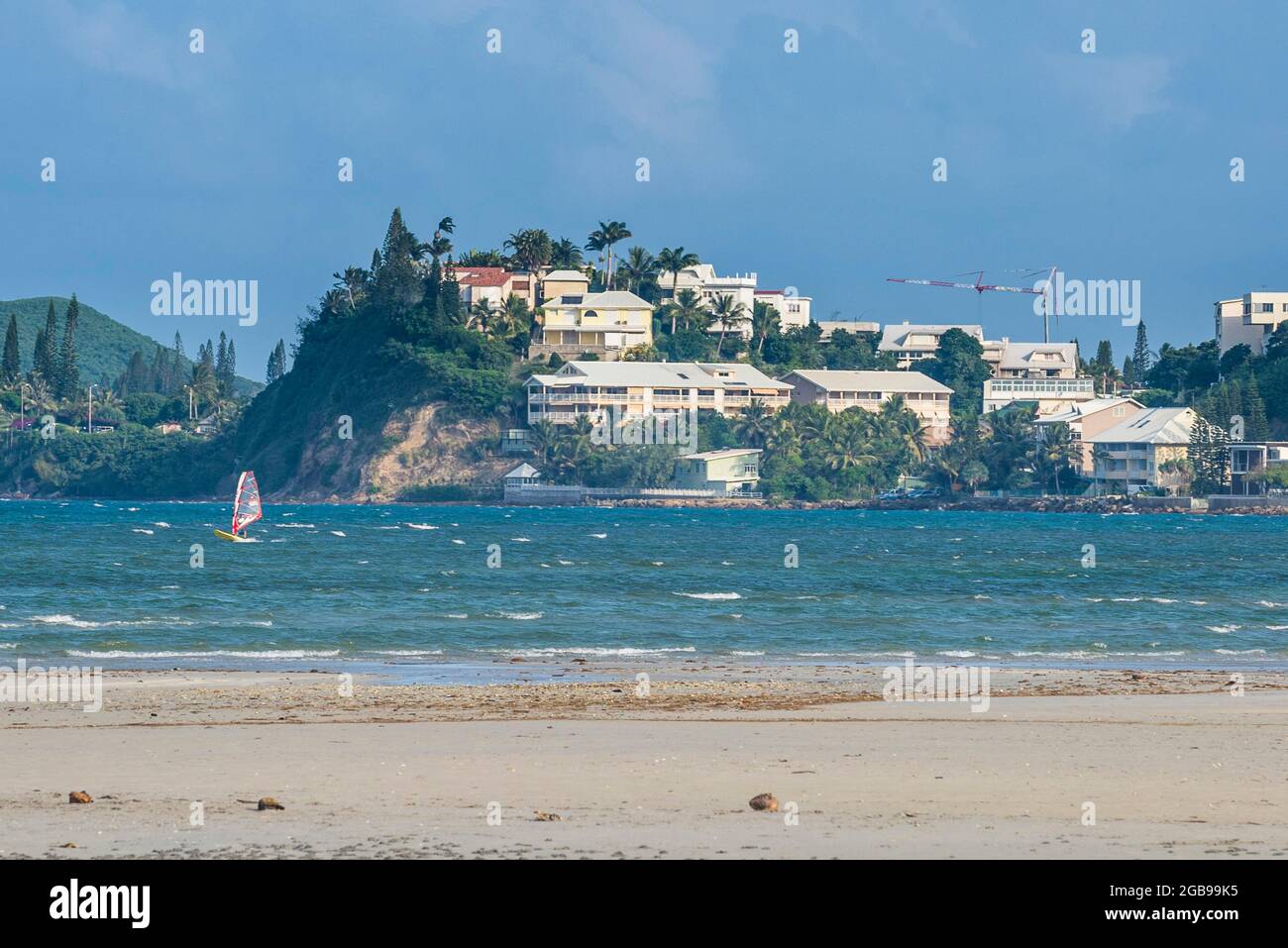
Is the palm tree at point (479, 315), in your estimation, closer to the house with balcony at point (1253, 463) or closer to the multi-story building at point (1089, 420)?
the multi-story building at point (1089, 420)

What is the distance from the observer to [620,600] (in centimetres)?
4781

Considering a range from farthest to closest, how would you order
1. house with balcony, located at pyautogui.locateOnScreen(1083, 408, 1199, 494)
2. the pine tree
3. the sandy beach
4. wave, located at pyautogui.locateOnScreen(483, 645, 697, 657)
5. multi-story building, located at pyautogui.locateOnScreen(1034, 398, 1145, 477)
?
multi-story building, located at pyautogui.locateOnScreen(1034, 398, 1145, 477), the pine tree, house with balcony, located at pyautogui.locateOnScreen(1083, 408, 1199, 494), wave, located at pyautogui.locateOnScreen(483, 645, 697, 657), the sandy beach

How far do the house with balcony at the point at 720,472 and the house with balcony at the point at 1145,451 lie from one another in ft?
121

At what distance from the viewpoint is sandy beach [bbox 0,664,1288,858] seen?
12.8 meters

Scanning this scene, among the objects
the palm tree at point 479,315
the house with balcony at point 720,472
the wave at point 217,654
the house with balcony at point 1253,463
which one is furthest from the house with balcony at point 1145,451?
the wave at point 217,654

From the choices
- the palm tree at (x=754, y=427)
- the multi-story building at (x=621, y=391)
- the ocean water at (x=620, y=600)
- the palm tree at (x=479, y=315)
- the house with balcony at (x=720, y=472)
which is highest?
the palm tree at (x=479, y=315)

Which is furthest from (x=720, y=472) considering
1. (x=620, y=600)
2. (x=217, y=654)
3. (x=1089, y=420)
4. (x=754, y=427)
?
(x=217, y=654)

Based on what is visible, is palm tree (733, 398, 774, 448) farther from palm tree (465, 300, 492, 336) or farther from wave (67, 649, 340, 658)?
wave (67, 649, 340, 658)

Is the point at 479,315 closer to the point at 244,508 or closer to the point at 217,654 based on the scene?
the point at 244,508

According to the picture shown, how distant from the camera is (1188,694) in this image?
24891 mm

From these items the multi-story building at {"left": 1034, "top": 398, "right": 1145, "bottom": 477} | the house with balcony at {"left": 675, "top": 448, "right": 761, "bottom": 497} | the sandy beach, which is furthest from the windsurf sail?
the multi-story building at {"left": 1034, "top": 398, "right": 1145, "bottom": 477}

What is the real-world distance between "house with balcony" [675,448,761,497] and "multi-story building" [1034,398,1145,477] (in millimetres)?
32372

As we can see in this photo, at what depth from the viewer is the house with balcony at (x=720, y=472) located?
605 feet
